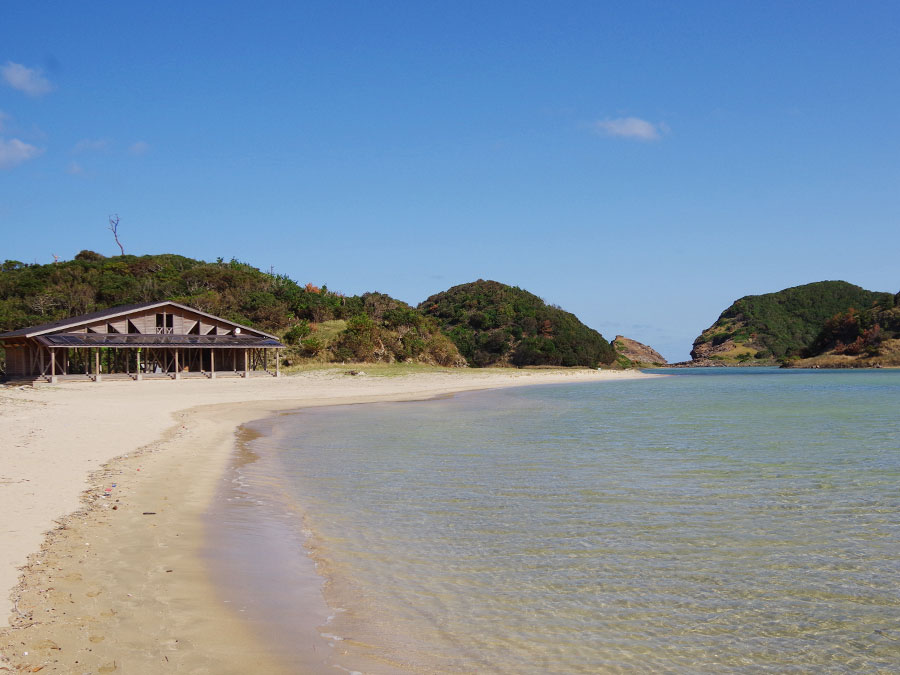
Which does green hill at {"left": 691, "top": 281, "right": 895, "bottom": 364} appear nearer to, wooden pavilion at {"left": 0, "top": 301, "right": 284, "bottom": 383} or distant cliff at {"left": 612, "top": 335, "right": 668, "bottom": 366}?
distant cliff at {"left": 612, "top": 335, "right": 668, "bottom": 366}

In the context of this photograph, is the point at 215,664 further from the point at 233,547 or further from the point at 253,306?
Answer: the point at 253,306

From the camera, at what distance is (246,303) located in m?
51.2

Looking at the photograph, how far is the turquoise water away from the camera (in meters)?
4.18

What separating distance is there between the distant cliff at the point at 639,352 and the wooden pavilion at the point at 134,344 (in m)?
118

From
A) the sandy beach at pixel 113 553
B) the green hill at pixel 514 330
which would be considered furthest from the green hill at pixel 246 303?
the sandy beach at pixel 113 553

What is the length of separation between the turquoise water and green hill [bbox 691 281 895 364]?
137 meters

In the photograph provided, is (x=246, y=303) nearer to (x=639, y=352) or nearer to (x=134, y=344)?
(x=134, y=344)

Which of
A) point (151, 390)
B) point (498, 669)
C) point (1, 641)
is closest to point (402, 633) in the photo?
point (498, 669)

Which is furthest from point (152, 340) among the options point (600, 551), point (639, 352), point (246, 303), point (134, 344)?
point (639, 352)

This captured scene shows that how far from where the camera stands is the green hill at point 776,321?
141 meters

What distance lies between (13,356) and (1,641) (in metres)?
38.9

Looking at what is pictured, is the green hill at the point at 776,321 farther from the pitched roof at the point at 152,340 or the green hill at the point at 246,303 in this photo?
the pitched roof at the point at 152,340

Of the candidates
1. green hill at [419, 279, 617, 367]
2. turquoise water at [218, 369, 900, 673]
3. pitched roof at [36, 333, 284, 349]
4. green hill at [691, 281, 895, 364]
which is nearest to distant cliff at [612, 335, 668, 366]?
green hill at [691, 281, 895, 364]

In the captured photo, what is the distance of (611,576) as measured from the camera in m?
5.49
